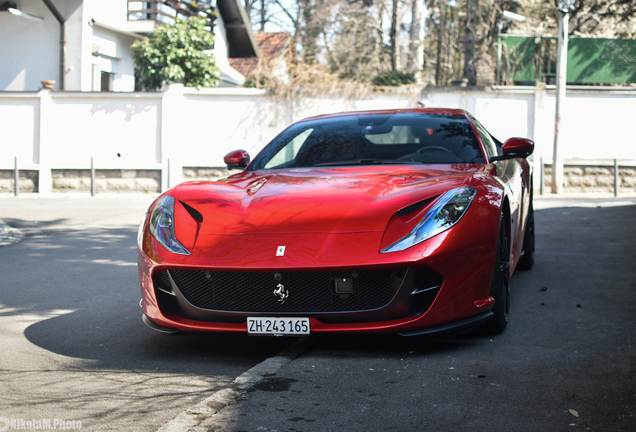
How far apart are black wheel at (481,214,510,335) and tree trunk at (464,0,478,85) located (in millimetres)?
17628

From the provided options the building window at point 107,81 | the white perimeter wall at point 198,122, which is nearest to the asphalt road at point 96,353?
the white perimeter wall at point 198,122

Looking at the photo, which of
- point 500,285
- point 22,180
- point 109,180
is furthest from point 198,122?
point 500,285

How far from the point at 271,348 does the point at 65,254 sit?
186 inches

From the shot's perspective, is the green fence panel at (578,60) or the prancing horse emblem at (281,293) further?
the green fence panel at (578,60)

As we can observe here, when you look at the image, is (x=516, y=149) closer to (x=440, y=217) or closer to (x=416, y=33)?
(x=440, y=217)

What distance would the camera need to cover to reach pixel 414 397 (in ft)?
10.4

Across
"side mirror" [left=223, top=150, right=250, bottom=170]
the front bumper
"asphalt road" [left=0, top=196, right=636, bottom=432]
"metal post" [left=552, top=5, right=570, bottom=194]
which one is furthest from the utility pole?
the front bumper

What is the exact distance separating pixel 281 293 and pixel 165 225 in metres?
0.87

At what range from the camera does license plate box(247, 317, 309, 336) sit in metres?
3.68

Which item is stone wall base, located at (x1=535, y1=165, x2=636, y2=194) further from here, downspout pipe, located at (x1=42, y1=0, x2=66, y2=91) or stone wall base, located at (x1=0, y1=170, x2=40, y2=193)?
downspout pipe, located at (x1=42, y1=0, x2=66, y2=91)

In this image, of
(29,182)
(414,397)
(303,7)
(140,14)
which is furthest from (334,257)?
(303,7)

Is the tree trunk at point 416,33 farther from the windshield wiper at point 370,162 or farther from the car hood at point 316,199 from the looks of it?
the car hood at point 316,199

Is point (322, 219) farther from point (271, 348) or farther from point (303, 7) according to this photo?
point (303, 7)

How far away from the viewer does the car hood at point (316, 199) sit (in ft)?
12.4
